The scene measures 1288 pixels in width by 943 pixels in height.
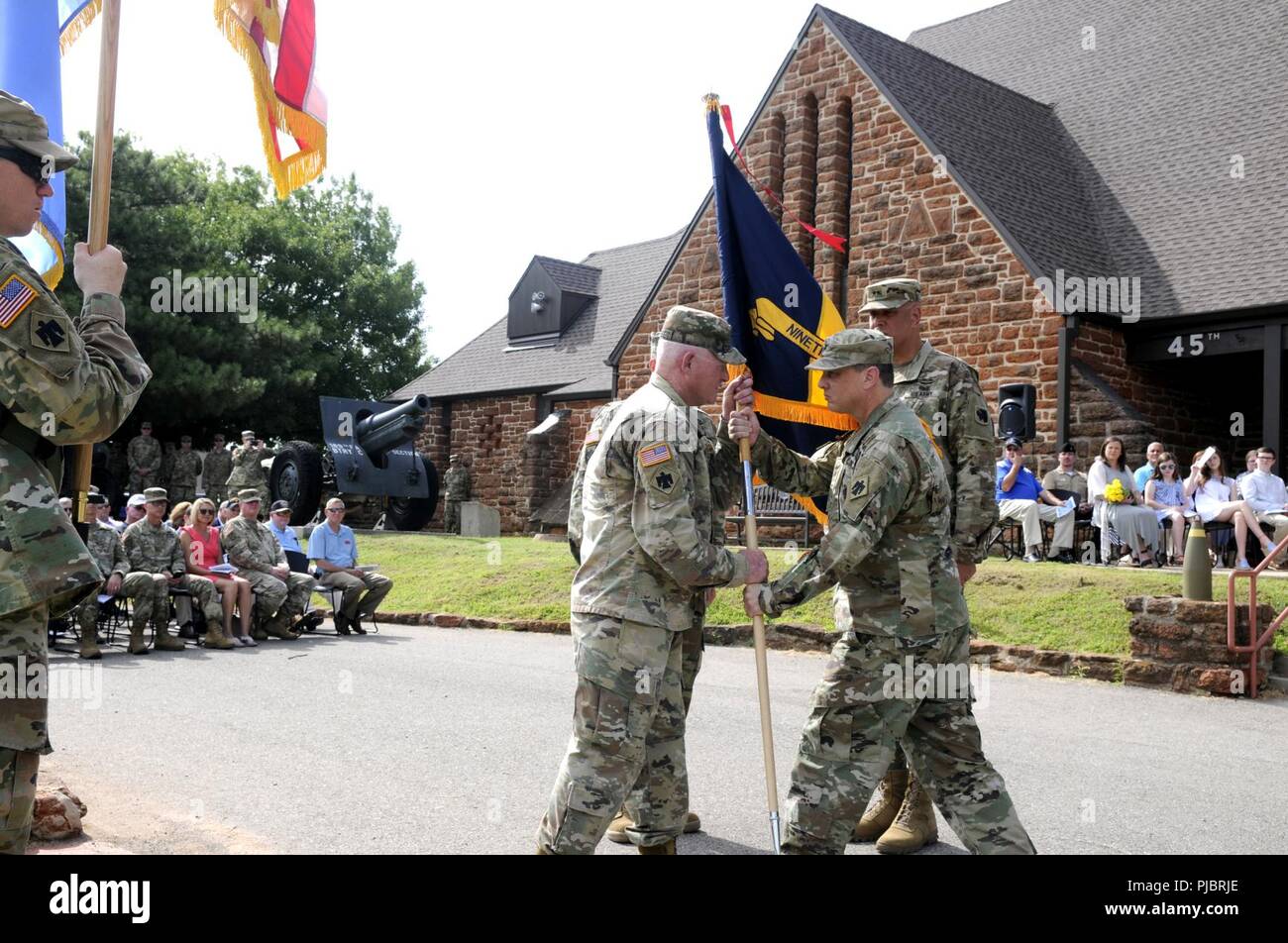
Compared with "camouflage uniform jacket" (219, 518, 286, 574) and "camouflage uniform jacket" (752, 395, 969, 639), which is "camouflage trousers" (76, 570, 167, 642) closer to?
"camouflage uniform jacket" (219, 518, 286, 574)

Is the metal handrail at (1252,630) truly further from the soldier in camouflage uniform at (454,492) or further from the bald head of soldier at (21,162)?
the soldier in camouflage uniform at (454,492)

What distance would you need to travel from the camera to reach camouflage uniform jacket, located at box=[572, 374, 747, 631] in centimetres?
421

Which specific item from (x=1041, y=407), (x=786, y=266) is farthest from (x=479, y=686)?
(x=1041, y=407)

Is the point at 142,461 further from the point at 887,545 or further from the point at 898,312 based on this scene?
the point at 887,545

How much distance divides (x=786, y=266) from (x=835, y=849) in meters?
3.28

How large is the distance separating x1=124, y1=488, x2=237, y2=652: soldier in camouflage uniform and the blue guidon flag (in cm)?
873

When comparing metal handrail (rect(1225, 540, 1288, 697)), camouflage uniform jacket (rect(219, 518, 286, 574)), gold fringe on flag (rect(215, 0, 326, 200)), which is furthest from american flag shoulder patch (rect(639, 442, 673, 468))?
camouflage uniform jacket (rect(219, 518, 286, 574))

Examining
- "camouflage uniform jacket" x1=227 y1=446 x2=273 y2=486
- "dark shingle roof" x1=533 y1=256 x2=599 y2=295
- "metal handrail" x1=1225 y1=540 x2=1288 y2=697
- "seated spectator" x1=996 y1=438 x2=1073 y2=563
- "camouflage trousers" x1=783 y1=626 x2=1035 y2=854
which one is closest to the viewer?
"camouflage trousers" x1=783 y1=626 x2=1035 y2=854

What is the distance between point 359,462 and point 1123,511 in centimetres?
1596

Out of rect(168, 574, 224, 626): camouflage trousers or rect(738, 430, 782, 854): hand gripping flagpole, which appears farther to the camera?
rect(168, 574, 224, 626): camouflage trousers

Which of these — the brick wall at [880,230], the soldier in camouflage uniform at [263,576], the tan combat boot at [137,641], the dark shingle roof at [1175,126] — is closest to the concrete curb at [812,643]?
the soldier in camouflage uniform at [263,576]

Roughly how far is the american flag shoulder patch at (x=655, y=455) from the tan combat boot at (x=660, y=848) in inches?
59.4

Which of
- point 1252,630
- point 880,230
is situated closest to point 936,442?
point 1252,630

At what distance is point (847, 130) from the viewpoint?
21.1 meters
